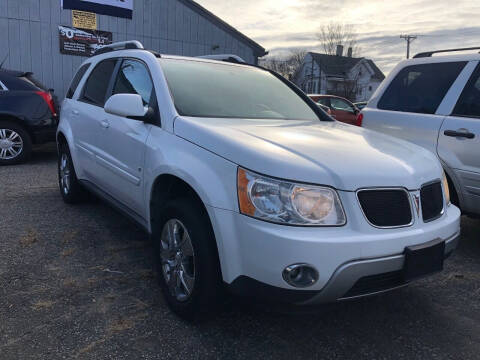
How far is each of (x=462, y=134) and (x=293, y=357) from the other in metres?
2.57

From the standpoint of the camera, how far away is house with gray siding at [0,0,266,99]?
11547 mm

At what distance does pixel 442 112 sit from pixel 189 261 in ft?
9.32

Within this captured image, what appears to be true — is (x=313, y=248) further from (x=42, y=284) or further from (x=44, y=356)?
(x=42, y=284)

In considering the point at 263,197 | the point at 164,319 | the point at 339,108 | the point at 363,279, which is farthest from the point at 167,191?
the point at 339,108

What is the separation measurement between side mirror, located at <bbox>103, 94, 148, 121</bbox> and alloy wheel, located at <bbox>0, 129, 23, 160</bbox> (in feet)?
18.2

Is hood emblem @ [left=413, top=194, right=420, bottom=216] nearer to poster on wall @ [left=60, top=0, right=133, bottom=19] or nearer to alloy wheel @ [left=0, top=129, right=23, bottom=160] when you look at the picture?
alloy wheel @ [left=0, top=129, right=23, bottom=160]

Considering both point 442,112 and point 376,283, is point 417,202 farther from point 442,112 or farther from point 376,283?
point 442,112

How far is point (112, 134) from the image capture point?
3.56 meters

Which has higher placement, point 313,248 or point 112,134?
point 112,134

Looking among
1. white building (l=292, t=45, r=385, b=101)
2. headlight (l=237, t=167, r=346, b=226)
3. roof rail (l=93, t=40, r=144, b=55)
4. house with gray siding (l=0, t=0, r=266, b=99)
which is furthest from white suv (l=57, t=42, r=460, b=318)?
white building (l=292, t=45, r=385, b=101)

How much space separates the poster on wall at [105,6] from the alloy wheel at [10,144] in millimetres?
6025

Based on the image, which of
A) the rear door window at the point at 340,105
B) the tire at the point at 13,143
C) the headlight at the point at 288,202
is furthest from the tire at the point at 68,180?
the rear door window at the point at 340,105

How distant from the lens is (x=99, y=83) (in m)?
4.32

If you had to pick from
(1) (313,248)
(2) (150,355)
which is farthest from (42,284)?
(1) (313,248)
